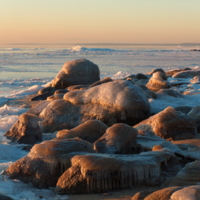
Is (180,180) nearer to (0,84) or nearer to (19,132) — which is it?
(19,132)

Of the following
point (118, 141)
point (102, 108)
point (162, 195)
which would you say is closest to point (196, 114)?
point (102, 108)

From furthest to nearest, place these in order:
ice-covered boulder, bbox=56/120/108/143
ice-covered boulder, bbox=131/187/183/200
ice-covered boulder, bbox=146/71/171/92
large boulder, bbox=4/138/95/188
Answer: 1. ice-covered boulder, bbox=146/71/171/92
2. ice-covered boulder, bbox=56/120/108/143
3. large boulder, bbox=4/138/95/188
4. ice-covered boulder, bbox=131/187/183/200

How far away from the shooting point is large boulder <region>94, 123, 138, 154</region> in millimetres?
5098

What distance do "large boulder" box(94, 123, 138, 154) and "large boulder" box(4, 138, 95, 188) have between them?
39 cm

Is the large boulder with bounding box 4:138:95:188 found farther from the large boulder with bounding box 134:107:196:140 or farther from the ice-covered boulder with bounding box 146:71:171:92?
the ice-covered boulder with bounding box 146:71:171:92

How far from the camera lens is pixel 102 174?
400 centimetres

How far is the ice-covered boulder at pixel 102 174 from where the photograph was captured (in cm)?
402

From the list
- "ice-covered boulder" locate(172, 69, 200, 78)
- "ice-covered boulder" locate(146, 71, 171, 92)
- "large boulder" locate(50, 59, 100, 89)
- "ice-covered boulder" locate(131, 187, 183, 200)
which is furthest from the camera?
"ice-covered boulder" locate(172, 69, 200, 78)

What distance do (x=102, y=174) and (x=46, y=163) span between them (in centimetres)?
80

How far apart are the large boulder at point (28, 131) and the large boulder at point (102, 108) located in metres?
0.97

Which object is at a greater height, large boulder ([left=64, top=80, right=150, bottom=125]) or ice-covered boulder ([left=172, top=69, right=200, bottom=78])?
large boulder ([left=64, top=80, right=150, bottom=125])

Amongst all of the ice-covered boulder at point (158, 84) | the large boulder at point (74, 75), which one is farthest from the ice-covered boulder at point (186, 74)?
the large boulder at point (74, 75)

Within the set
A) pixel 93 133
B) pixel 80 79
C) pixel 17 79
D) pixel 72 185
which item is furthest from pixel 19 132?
pixel 17 79

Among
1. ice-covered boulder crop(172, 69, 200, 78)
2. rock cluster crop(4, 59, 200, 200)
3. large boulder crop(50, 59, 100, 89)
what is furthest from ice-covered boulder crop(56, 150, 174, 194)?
ice-covered boulder crop(172, 69, 200, 78)
